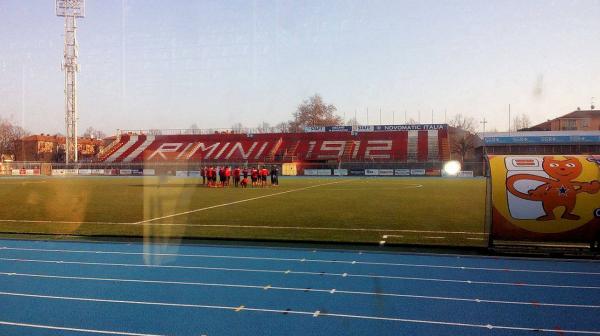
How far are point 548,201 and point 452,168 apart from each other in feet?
161

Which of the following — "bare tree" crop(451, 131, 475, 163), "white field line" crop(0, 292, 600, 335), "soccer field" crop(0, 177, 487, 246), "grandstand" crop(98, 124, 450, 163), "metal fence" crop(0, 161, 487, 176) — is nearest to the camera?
"white field line" crop(0, 292, 600, 335)

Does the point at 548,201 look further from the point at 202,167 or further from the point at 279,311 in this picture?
the point at 202,167

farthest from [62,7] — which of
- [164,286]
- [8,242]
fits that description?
[164,286]

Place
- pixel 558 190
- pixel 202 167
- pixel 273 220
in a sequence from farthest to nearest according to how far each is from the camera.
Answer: pixel 202 167
pixel 273 220
pixel 558 190

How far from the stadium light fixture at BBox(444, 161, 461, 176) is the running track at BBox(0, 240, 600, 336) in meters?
48.9

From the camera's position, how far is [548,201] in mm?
10117

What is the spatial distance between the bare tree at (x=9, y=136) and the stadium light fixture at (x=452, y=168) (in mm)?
69173

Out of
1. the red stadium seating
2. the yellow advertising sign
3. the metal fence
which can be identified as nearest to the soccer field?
the yellow advertising sign

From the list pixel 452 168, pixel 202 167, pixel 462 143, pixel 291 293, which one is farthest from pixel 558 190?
pixel 462 143

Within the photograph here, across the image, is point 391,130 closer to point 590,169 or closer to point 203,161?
point 203,161

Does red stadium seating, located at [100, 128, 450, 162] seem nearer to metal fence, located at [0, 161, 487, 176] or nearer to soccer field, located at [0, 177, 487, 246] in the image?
metal fence, located at [0, 161, 487, 176]

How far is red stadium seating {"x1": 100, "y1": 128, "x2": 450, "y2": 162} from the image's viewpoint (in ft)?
234

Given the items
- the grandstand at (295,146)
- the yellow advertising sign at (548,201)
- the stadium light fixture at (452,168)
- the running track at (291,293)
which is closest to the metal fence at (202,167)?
the stadium light fixture at (452,168)

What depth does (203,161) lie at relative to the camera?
7094cm
